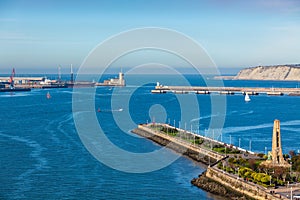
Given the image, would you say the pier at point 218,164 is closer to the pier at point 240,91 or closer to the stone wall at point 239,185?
the stone wall at point 239,185

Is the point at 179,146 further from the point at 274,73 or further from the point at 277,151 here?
the point at 274,73

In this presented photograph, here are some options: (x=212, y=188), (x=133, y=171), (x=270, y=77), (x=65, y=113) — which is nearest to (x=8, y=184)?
(x=133, y=171)

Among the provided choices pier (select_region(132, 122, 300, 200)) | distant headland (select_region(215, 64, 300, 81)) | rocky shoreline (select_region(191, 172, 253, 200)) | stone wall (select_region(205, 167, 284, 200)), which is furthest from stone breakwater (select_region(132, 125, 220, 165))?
distant headland (select_region(215, 64, 300, 81))

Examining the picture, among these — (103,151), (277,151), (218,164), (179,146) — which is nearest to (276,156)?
(277,151)

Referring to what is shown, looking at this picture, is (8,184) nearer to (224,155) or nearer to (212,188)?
(212,188)

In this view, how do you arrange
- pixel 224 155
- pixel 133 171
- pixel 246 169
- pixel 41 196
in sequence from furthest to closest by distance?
pixel 224 155 → pixel 133 171 → pixel 246 169 → pixel 41 196

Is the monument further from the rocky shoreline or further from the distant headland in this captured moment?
the distant headland

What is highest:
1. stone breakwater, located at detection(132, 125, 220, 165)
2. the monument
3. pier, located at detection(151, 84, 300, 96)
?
pier, located at detection(151, 84, 300, 96)
